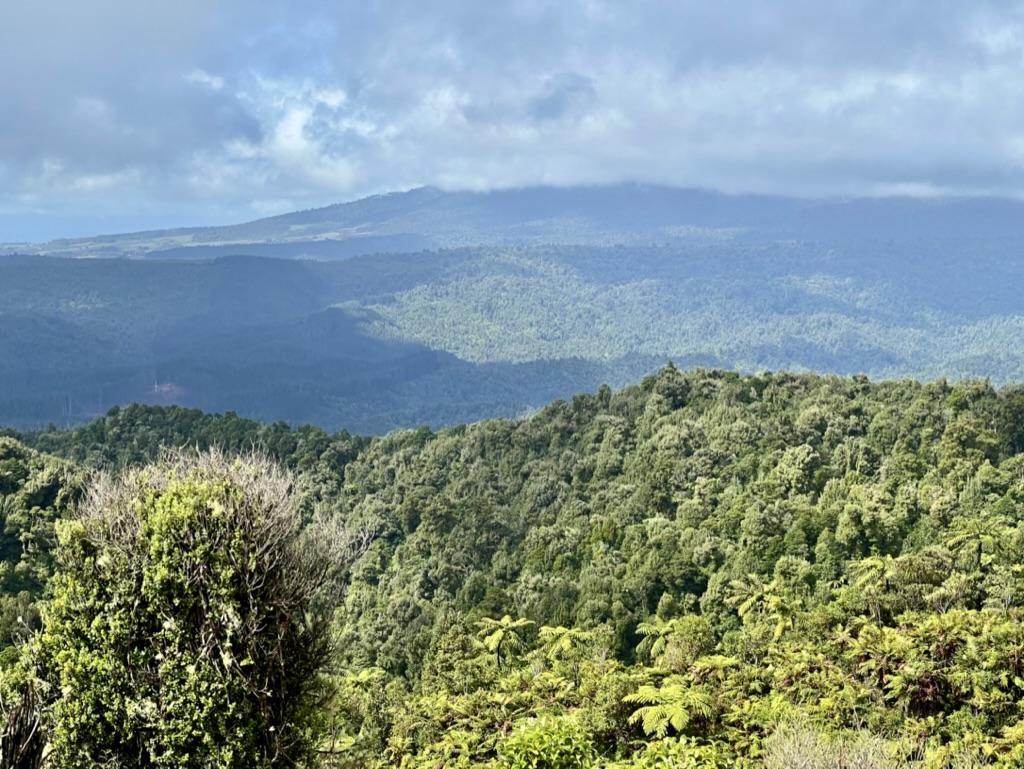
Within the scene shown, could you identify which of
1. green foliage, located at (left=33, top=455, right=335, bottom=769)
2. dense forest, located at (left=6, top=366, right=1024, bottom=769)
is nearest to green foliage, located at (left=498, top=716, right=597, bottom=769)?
dense forest, located at (left=6, top=366, right=1024, bottom=769)

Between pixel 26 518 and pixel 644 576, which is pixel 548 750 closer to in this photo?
pixel 644 576

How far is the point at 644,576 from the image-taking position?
43.0m

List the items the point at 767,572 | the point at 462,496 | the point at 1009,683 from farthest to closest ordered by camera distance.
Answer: the point at 462,496 → the point at 767,572 → the point at 1009,683

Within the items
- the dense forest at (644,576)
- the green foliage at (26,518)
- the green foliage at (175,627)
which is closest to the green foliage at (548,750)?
the dense forest at (644,576)

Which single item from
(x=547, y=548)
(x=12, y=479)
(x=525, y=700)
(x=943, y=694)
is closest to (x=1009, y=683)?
(x=943, y=694)

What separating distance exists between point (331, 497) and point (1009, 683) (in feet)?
170

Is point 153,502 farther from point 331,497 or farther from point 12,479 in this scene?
point 331,497

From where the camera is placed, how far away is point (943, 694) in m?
23.1

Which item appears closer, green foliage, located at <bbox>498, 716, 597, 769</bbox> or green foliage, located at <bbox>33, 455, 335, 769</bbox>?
green foliage, located at <bbox>33, 455, 335, 769</bbox>

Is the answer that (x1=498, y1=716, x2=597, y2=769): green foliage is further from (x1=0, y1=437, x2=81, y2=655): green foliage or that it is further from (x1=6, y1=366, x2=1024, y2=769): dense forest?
(x1=0, y1=437, x2=81, y2=655): green foliage

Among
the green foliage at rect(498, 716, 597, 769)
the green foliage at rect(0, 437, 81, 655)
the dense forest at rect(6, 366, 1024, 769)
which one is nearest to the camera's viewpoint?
the green foliage at rect(498, 716, 597, 769)

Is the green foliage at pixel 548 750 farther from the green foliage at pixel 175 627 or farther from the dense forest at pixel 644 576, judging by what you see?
the green foliage at pixel 175 627

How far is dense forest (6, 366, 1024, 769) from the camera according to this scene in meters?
16.2

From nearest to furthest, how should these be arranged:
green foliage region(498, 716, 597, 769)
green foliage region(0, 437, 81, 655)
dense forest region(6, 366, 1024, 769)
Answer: green foliage region(498, 716, 597, 769) < dense forest region(6, 366, 1024, 769) < green foliage region(0, 437, 81, 655)
